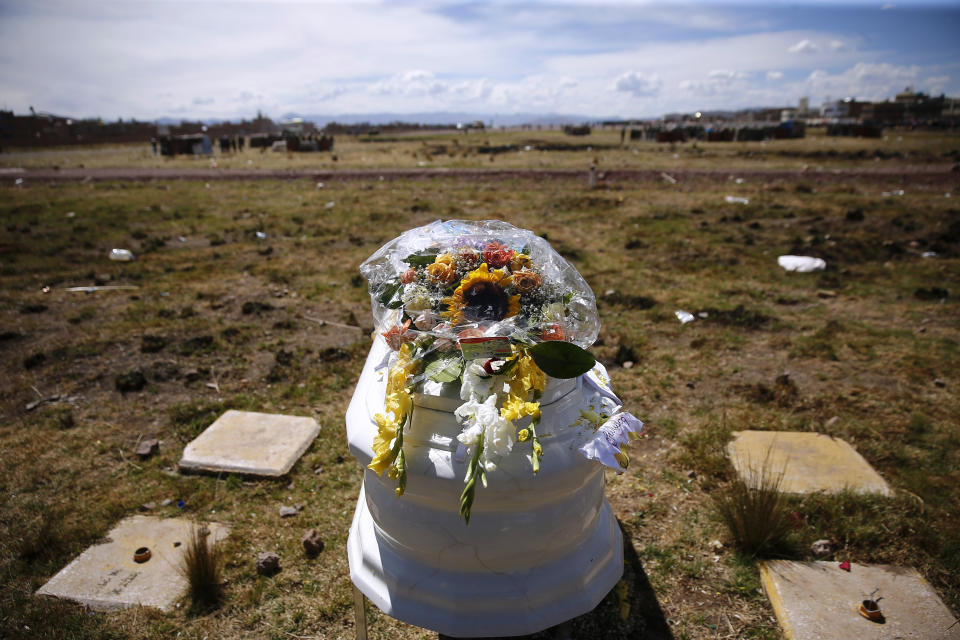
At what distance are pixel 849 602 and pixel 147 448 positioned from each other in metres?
4.04

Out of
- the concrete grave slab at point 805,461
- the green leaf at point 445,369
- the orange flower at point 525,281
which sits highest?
the orange flower at point 525,281

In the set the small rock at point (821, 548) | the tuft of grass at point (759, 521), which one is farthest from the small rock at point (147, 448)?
the small rock at point (821, 548)

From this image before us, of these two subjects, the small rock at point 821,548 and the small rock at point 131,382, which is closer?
the small rock at point 821,548

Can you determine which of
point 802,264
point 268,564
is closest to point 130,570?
point 268,564

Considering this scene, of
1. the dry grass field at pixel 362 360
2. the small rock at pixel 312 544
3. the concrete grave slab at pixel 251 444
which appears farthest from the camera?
the concrete grave slab at pixel 251 444

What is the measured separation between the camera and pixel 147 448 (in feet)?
10.8

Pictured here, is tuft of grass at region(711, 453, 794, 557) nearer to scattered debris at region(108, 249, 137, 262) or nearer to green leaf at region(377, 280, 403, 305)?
green leaf at region(377, 280, 403, 305)

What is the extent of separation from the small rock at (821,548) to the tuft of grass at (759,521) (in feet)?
0.39

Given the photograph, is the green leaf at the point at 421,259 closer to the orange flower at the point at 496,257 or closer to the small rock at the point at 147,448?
the orange flower at the point at 496,257

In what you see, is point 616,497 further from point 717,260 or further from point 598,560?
point 717,260

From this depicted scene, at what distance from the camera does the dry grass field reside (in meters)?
2.39

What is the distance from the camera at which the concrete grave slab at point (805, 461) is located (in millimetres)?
2865

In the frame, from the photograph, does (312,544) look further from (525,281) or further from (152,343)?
(152,343)

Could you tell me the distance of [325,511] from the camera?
9.41ft
